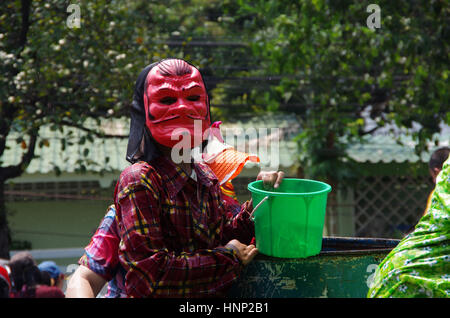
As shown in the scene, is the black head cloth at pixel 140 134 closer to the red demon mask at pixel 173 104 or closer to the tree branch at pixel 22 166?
the red demon mask at pixel 173 104

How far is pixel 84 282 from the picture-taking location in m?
1.54

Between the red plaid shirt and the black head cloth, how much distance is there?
4cm

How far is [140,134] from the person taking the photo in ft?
5.65

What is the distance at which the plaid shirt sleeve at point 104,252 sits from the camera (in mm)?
1591

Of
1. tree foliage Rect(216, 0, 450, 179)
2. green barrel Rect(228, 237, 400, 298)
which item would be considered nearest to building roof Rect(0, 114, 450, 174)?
tree foliage Rect(216, 0, 450, 179)

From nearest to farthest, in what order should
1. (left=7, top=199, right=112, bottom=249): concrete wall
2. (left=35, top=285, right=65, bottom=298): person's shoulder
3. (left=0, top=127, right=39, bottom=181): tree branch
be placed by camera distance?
(left=35, top=285, right=65, bottom=298): person's shoulder, (left=0, top=127, right=39, bottom=181): tree branch, (left=7, top=199, right=112, bottom=249): concrete wall

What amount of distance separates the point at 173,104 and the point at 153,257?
484 mm

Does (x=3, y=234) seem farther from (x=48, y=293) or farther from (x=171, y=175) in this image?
(x=171, y=175)

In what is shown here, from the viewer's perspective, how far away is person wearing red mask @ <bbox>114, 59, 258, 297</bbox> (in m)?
1.49

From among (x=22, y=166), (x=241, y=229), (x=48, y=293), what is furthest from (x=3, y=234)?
(x=241, y=229)

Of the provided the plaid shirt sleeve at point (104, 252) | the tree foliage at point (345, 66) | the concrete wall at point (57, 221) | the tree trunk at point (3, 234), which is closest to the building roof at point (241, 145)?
the tree foliage at point (345, 66)

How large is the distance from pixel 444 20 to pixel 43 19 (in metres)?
3.92

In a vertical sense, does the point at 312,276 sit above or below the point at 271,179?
below

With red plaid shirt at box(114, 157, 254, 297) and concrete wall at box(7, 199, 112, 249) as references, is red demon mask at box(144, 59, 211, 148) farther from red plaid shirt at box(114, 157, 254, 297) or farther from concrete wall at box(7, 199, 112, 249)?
concrete wall at box(7, 199, 112, 249)
